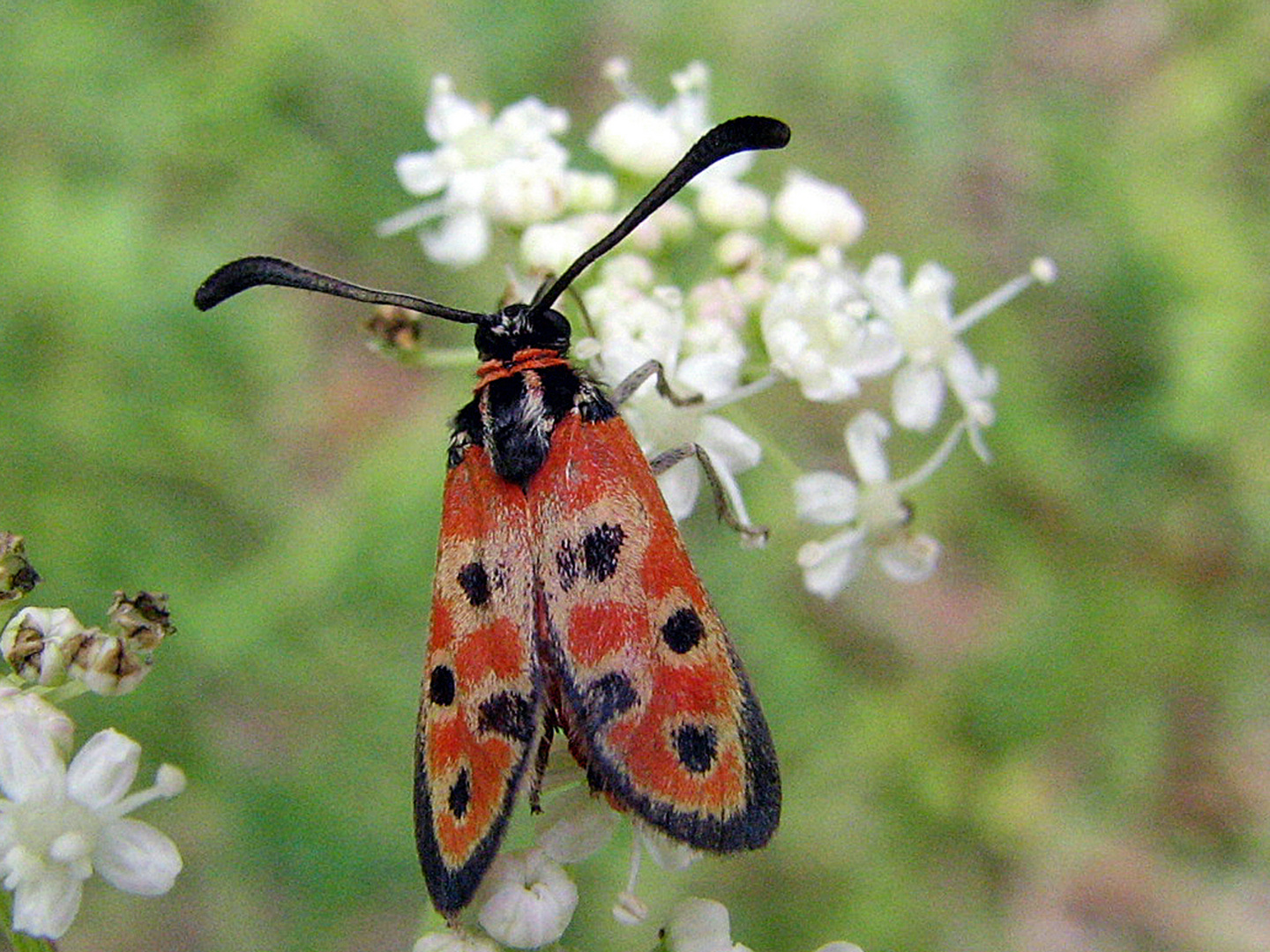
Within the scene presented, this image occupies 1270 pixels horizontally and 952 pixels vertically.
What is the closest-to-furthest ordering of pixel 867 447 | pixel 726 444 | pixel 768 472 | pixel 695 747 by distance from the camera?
pixel 695 747 < pixel 726 444 < pixel 867 447 < pixel 768 472

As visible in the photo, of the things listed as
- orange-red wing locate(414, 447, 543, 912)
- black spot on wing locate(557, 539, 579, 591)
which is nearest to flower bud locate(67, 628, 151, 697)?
orange-red wing locate(414, 447, 543, 912)

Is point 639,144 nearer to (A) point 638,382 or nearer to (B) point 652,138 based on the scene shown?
(B) point 652,138

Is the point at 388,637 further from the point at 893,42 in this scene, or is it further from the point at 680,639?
the point at 893,42

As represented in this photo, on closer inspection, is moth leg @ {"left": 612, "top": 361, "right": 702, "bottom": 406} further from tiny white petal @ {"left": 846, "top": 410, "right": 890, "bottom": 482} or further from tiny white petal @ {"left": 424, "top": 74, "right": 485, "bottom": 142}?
tiny white petal @ {"left": 424, "top": 74, "right": 485, "bottom": 142}

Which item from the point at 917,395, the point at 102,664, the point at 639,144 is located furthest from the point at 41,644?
the point at 917,395

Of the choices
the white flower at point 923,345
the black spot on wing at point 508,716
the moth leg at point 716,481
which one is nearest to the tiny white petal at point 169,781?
the black spot on wing at point 508,716

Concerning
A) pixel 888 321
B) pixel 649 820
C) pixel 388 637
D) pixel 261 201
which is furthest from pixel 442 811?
pixel 261 201
